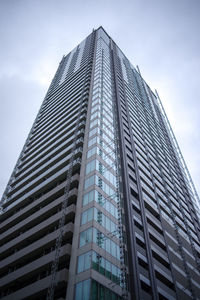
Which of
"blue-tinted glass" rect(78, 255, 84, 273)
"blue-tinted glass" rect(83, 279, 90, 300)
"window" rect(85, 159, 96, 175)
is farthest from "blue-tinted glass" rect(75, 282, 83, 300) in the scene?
"window" rect(85, 159, 96, 175)

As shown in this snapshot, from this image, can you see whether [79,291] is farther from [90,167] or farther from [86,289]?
[90,167]

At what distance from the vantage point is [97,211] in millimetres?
34375

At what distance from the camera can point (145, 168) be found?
2232 inches

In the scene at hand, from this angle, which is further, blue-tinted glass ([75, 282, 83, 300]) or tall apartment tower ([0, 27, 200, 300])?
tall apartment tower ([0, 27, 200, 300])

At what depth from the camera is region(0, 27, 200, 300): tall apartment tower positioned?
30969 millimetres

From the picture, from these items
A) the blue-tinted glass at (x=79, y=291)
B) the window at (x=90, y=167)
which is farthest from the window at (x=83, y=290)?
the window at (x=90, y=167)

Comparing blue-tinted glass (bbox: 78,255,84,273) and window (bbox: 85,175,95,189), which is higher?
window (bbox: 85,175,95,189)

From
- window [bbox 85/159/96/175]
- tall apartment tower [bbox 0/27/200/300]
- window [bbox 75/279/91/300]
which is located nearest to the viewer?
window [bbox 75/279/91/300]

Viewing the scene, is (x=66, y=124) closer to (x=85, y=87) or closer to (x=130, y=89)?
(x=85, y=87)

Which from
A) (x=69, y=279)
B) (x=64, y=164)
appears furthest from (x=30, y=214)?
(x=69, y=279)

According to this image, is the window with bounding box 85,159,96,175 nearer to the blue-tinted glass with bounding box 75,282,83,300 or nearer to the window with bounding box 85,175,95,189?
the window with bounding box 85,175,95,189

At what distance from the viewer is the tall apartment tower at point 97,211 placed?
31.0 m

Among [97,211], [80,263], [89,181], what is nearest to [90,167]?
[89,181]

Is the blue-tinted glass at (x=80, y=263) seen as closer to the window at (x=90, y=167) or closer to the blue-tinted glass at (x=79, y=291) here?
the blue-tinted glass at (x=79, y=291)
